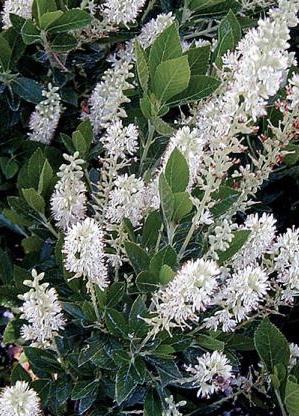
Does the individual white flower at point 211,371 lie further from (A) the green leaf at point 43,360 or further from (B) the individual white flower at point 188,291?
(A) the green leaf at point 43,360

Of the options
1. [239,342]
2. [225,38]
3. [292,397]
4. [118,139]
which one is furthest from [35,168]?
[292,397]

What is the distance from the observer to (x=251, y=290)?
1824 mm

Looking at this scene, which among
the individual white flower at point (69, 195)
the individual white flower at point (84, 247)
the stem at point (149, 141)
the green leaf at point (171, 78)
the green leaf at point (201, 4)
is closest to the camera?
the individual white flower at point (84, 247)

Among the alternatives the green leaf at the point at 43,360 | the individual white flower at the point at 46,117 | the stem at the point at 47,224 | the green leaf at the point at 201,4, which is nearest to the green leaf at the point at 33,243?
the stem at the point at 47,224

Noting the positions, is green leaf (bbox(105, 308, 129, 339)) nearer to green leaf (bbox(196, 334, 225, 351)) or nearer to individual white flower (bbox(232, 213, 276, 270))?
green leaf (bbox(196, 334, 225, 351))

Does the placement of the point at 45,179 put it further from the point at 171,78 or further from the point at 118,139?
the point at 171,78

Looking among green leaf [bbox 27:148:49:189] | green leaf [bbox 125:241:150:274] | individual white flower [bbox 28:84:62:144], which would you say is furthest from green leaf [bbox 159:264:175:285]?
individual white flower [bbox 28:84:62:144]

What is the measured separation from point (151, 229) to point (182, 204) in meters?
0.26

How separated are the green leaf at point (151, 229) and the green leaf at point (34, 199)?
12.7 inches

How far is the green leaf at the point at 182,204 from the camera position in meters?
1.76

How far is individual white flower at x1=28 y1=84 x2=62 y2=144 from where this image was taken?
2375 millimetres

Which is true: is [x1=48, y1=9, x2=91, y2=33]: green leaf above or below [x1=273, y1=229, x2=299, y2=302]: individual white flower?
above

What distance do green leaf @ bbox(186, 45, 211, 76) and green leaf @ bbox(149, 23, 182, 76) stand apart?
0.19m

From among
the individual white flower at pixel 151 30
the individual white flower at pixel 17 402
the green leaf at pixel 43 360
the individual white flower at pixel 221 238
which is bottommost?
the green leaf at pixel 43 360
